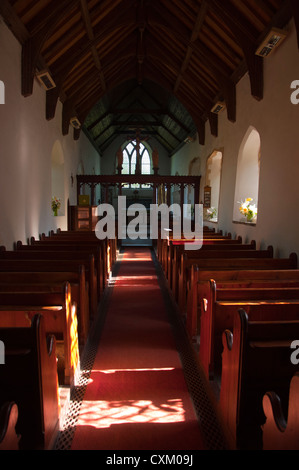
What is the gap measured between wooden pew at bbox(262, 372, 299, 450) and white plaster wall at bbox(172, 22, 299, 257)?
3.09m

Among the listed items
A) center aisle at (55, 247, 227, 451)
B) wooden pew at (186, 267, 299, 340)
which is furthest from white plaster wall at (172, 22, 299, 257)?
center aisle at (55, 247, 227, 451)

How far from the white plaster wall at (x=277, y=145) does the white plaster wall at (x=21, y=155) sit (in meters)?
3.62

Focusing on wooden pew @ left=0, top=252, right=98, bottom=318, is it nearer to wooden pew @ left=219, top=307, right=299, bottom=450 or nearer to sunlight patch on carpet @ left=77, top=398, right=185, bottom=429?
sunlight patch on carpet @ left=77, top=398, right=185, bottom=429

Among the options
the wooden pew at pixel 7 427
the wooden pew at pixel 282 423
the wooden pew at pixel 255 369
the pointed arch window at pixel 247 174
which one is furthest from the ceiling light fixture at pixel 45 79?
the wooden pew at pixel 282 423

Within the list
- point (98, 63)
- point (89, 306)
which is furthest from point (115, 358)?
point (98, 63)

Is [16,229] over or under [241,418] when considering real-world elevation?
over

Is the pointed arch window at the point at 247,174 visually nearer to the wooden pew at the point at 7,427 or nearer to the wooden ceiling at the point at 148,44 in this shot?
the wooden ceiling at the point at 148,44

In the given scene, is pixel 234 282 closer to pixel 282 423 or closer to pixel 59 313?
pixel 59 313

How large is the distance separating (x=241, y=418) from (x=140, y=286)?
3.83 meters

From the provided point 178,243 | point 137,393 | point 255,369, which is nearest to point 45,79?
point 178,243

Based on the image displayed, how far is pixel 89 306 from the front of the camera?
3.77 meters

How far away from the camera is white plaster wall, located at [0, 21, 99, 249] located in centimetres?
435

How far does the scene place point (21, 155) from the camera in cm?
505
